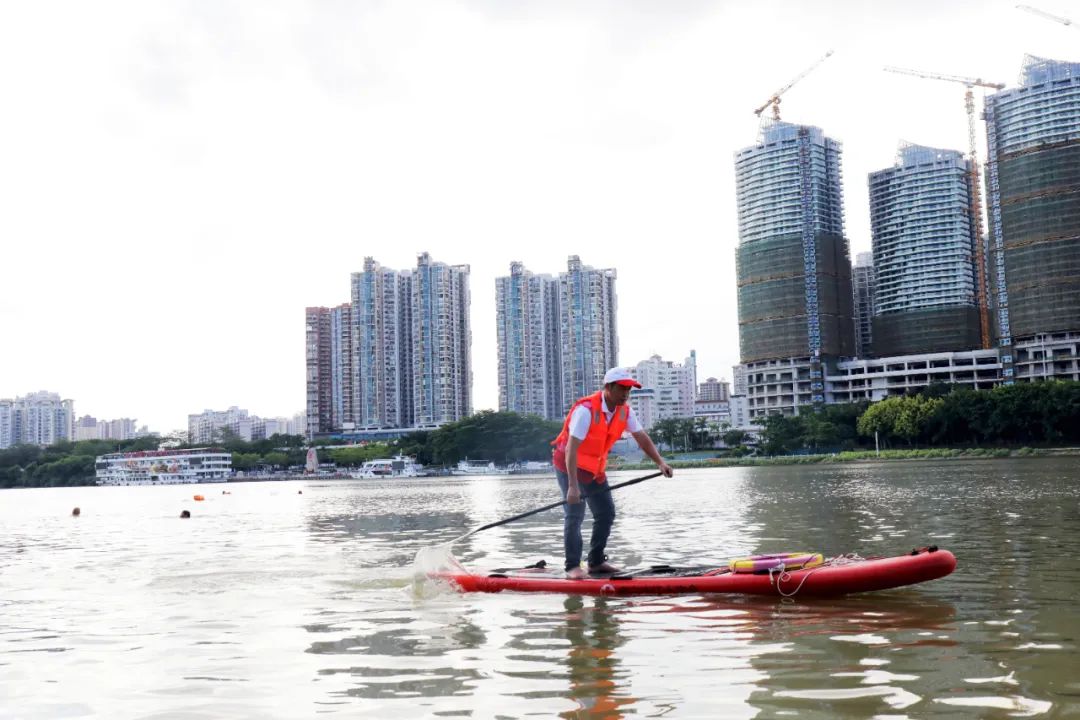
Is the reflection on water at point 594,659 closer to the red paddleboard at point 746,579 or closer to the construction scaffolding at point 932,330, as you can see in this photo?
the red paddleboard at point 746,579

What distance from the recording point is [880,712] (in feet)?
15.9

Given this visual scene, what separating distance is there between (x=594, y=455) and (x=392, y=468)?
434 ft

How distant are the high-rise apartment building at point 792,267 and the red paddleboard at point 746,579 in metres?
136

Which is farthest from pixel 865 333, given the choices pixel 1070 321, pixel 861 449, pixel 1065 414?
pixel 1065 414

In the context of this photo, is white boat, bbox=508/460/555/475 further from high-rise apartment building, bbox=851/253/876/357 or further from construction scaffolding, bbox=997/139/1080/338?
construction scaffolding, bbox=997/139/1080/338

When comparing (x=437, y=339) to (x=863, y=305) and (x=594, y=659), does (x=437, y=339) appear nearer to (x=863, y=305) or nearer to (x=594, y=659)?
(x=863, y=305)

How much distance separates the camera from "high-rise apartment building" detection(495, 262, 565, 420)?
173875mm

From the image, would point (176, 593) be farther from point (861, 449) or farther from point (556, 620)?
point (861, 449)

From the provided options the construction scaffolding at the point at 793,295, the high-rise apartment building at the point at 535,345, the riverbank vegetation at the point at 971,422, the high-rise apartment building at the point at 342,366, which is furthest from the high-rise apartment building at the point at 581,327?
the riverbank vegetation at the point at 971,422

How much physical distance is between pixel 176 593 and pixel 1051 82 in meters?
132

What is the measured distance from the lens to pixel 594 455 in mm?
9977

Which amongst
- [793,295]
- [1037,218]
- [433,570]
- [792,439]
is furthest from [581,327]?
[433,570]

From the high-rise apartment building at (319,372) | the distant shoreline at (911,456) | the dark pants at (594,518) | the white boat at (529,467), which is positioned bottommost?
the white boat at (529,467)

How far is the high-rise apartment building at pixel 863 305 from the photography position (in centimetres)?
16150
